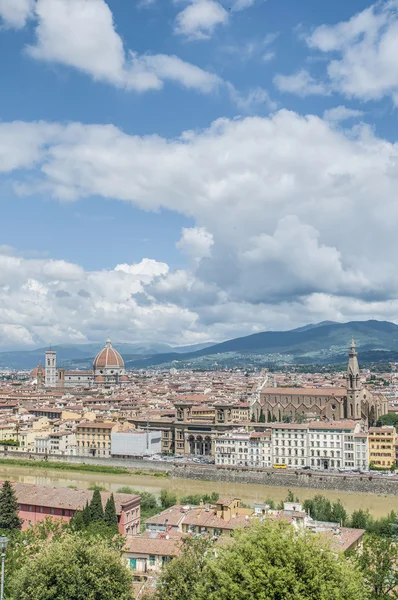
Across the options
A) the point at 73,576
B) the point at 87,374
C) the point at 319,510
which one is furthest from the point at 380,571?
the point at 87,374

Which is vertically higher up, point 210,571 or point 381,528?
point 210,571

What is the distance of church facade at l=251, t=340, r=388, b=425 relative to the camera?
54.2m

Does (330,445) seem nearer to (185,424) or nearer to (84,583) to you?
(185,424)

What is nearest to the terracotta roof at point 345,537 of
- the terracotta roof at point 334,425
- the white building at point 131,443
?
the terracotta roof at point 334,425

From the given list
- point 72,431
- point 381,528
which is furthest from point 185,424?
point 381,528

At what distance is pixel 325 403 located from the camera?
2293 inches

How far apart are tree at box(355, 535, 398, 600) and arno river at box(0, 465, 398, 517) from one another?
15.5m

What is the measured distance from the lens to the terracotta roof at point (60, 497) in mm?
24078

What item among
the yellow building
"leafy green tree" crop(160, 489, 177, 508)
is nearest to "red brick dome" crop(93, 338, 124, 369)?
the yellow building

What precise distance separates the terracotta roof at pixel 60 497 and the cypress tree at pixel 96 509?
2.42ft

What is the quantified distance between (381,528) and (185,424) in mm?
23426

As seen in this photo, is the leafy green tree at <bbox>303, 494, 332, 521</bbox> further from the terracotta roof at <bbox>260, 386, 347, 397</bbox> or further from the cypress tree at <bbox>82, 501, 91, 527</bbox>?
the terracotta roof at <bbox>260, 386, 347, 397</bbox>

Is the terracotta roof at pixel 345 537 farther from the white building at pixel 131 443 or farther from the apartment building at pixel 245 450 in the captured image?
the white building at pixel 131 443

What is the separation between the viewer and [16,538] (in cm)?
2038
